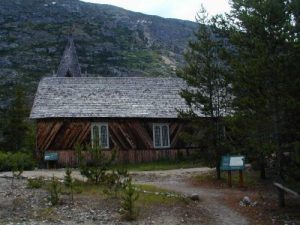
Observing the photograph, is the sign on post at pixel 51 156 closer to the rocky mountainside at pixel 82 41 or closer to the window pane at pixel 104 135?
the window pane at pixel 104 135

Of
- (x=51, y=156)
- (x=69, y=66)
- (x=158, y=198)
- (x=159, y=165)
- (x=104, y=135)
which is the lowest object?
(x=158, y=198)

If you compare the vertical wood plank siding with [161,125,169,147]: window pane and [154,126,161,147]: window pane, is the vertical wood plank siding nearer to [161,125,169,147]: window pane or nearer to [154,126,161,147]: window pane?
[161,125,169,147]: window pane

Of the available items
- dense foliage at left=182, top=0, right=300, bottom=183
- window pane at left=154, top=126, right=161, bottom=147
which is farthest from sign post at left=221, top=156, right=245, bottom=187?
window pane at left=154, top=126, right=161, bottom=147

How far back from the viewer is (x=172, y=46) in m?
151

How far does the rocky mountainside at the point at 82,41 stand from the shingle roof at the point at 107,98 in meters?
51.4

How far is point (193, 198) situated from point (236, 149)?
5501mm

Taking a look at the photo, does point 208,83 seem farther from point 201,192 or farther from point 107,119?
point 107,119

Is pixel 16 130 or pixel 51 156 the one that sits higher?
pixel 16 130

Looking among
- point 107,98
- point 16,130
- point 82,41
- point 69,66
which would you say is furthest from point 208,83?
point 82,41

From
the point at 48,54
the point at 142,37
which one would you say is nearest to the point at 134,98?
the point at 48,54

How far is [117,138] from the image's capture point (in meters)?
38.0

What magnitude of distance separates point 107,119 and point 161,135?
4439mm

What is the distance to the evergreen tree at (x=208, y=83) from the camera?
26.2 m

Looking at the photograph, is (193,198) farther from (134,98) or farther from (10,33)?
(10,33)
